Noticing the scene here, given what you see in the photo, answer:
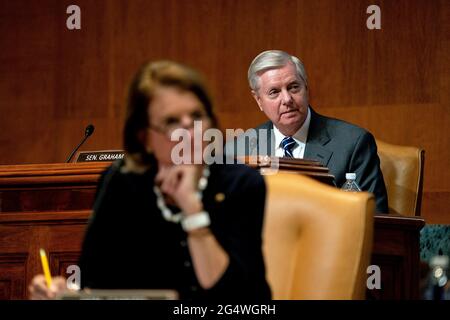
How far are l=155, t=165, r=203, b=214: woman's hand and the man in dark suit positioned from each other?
7.97 feet

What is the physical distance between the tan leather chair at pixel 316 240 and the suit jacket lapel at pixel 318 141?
6.26 feet

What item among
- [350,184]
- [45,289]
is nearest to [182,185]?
[45,289]

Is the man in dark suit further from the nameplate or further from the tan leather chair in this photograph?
the tan leather chair

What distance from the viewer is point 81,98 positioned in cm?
646

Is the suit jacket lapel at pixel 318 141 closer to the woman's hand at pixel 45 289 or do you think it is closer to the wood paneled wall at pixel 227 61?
the wood paneled wall at pixel 227 61

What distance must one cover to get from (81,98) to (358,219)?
440 centimetres

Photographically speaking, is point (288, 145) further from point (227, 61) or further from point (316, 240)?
point (316, 240)

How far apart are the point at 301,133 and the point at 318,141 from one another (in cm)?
16

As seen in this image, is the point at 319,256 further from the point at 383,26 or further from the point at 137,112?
the point at 383,26

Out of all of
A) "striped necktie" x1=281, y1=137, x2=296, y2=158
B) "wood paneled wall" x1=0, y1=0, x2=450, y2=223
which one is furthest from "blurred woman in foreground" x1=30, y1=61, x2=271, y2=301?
"wood paneled wall" x1=0, y1=0, x2=450, y2=223

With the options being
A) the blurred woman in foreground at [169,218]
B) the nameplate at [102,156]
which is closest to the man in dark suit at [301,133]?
the nameplate at [102,156]

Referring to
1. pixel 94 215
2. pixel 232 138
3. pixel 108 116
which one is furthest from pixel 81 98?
pixel 94 215

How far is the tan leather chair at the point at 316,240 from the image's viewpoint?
2.32m

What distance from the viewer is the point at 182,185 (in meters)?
1.71
